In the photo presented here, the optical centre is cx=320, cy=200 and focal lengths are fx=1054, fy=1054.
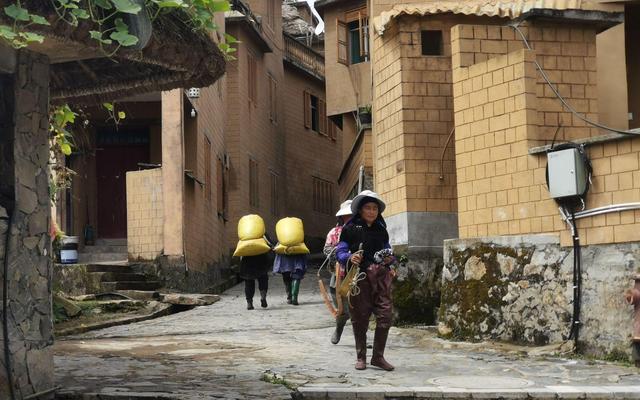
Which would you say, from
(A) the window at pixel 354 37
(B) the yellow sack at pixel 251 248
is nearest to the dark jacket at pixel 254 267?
(B) the yellow sack at pixel 251 248

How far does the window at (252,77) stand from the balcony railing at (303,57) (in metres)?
5.03

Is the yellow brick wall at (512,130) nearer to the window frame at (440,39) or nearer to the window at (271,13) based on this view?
the window frame at (440,39)

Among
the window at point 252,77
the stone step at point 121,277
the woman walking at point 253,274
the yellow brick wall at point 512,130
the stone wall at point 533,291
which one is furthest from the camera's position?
the window at point 252,77

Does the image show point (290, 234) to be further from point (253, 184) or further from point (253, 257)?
point (253, 184)

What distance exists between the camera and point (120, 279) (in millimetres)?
20172

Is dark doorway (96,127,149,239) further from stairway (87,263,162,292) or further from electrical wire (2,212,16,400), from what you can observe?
electrical wire (2,212,16,400)

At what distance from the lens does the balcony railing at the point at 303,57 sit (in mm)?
38094

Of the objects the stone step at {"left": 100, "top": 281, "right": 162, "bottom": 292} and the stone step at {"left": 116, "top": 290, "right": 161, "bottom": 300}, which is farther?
the stone step at {"left": 100, "top": 281, "right": 162, "bottom": 292}

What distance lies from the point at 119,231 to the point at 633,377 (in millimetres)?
17536

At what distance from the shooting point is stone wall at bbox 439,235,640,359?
10.4 meters

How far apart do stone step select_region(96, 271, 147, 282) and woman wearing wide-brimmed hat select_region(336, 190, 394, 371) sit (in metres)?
10.7

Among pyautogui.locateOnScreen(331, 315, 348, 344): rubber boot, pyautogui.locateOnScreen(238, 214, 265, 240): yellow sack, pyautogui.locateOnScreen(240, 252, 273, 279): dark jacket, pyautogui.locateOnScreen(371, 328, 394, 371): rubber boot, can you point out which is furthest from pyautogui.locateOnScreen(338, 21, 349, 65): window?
pyautogui.locateOnScreen(371, 328, 394, 371): rubber boot

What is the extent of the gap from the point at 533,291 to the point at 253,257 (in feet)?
24.8

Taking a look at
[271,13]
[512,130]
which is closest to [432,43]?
[512,130]
